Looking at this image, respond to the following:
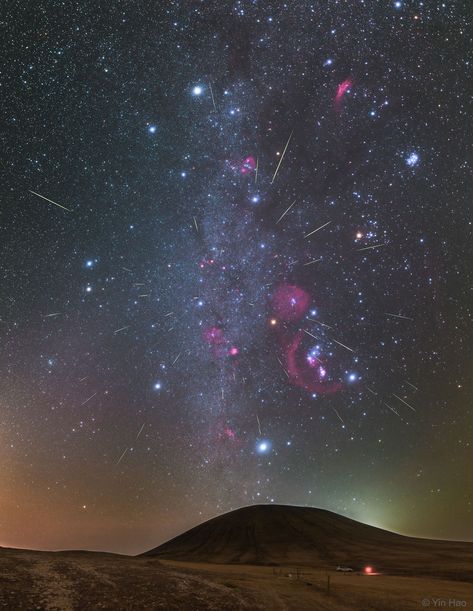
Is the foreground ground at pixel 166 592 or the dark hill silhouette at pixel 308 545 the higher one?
the dark hill silhouette at pixel 308 545

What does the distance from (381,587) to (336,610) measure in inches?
361

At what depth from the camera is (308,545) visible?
275ft

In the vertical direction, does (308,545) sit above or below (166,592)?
above

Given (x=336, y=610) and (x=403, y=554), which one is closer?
(x=336, y=610)

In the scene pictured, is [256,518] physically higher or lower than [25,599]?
higher

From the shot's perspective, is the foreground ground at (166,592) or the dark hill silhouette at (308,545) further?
the dark hill silhouette at (308,545)

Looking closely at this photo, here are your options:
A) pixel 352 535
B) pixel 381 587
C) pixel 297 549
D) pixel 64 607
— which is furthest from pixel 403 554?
pixel 64 607

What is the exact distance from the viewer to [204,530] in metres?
113

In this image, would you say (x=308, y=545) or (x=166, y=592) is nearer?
(x=166, y=592)

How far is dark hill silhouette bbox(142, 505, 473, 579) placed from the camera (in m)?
54.8

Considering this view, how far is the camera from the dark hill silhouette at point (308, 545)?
5484 cm

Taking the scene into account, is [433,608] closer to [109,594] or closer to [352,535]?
[109,594]

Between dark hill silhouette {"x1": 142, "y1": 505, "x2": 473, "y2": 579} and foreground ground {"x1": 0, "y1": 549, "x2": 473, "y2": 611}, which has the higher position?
Result: dark hill silhouette {"x1": 142, "y1": 505, "x2": 473, "y2": 579}

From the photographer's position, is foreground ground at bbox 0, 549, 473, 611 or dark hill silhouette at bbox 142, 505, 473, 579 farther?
dark hill silhouette at bbox 142, 505, 473, 579
